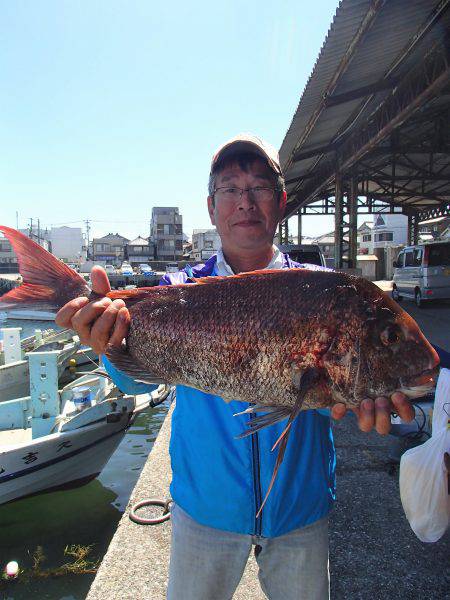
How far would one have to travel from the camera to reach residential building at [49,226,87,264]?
106238mm

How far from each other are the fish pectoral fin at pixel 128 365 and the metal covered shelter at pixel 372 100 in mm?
6394

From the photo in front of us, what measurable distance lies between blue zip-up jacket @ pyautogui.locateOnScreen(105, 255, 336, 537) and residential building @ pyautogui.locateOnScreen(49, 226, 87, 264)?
108 m

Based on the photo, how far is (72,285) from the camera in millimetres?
2270

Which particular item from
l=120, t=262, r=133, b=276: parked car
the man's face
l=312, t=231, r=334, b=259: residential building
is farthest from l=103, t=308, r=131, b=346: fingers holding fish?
l=312, t=231, r=334, b=259: residential building

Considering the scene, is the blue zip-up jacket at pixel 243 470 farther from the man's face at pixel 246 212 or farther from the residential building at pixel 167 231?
the residential building at pixel 167 231

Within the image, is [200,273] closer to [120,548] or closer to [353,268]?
[120,548]

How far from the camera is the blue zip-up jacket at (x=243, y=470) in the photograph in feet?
6.54

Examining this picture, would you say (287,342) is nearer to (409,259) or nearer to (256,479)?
(256,479)

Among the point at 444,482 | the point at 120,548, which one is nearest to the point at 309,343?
the point at 444,482

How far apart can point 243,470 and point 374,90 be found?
9856mm

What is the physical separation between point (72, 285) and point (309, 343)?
1.29 meters

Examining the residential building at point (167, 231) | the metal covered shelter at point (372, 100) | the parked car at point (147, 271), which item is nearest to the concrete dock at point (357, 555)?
the metal covered shelter at point (372, 100)

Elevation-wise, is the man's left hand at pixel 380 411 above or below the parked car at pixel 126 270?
below

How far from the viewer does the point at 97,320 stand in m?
2.10
